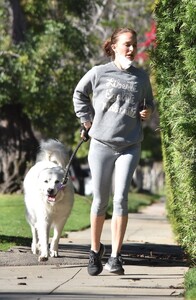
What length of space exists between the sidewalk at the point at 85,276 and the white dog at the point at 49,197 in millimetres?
219

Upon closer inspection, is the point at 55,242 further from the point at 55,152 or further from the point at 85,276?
the point at 85,276

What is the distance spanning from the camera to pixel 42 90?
25500 millimetres

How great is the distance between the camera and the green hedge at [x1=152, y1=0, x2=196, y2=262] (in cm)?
833

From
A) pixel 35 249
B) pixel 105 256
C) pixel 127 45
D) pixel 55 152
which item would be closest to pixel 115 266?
pixel 127 45

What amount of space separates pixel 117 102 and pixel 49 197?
6.75 feet

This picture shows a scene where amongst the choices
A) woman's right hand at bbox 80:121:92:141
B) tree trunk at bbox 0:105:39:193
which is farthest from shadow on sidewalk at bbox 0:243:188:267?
tree trunk at bbox 0:105:39:193

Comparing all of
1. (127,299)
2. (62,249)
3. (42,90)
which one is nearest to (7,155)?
(42,90)

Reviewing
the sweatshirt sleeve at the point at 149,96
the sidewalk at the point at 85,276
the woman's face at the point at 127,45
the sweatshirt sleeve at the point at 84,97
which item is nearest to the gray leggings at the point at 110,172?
the sweatshirt sleeve at the point at 84,97

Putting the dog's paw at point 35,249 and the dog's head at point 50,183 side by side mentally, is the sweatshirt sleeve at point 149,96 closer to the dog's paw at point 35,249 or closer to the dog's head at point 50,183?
the dog's head at point 50,183

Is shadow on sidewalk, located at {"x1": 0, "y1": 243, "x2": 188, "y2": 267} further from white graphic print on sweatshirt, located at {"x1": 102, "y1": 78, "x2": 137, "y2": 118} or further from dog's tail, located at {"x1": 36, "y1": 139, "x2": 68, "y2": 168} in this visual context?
white graphic print on sweatshirt, located at {"x1": 102, "y1": 78, "x2": 137, "y2": 118}

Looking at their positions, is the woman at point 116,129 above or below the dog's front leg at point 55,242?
above

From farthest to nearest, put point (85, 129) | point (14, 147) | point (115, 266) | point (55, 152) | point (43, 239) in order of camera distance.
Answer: point (14, 147) → point (55, 152) → point (43, 239) → point (85, 129) → point (115, 266)

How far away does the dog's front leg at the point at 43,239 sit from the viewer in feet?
34.0

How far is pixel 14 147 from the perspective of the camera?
27031 millimetres
